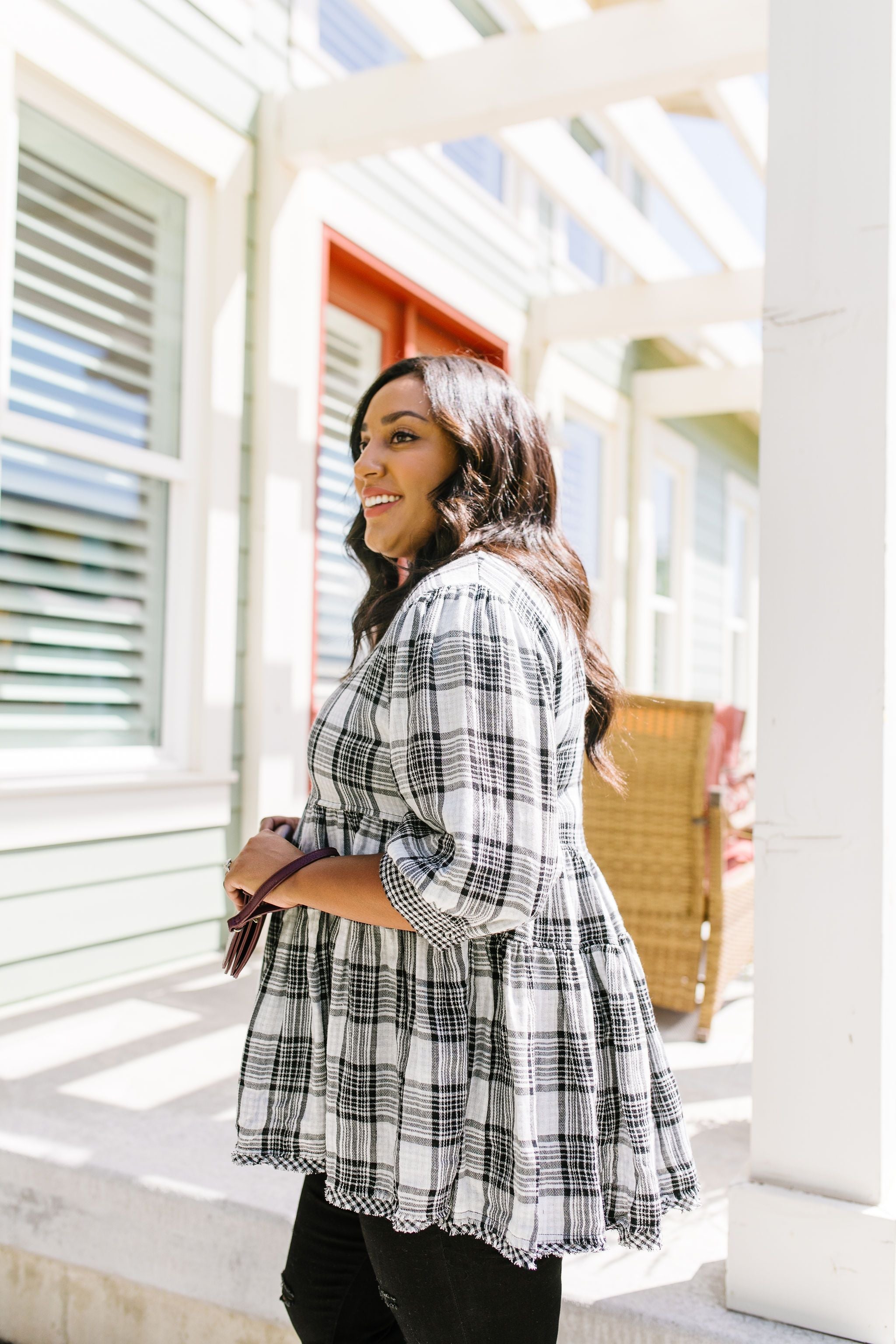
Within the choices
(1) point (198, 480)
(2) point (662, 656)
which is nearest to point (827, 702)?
(1) point (198, 480)

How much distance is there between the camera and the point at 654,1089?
1.21 metres

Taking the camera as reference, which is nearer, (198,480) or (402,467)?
(402,467)

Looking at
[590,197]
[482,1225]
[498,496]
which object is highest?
[590,197]

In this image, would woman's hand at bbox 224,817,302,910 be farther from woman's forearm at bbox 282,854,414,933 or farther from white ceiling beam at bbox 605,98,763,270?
white ceiling beam at bbox 605,98,763,270

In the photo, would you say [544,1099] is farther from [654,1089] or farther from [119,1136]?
[119,1136]

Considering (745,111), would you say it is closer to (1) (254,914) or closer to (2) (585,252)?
(2) (585,252)

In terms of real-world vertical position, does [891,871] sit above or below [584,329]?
below

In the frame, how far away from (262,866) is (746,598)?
360 inches

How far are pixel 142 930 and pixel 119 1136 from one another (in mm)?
1294

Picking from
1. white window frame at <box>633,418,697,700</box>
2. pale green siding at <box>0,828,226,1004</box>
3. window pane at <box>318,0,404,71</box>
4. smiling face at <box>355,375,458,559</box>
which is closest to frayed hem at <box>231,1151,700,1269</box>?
smiling face at <box>355,375,458,559</box>

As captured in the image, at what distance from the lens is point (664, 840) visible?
303 cm

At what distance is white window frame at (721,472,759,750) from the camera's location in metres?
8.94

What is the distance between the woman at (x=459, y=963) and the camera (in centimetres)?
102

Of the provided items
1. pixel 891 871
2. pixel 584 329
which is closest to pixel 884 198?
pixel 891 871
